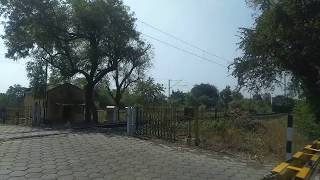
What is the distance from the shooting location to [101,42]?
32875mm

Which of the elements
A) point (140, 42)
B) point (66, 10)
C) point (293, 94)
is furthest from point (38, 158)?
point (140, 42)

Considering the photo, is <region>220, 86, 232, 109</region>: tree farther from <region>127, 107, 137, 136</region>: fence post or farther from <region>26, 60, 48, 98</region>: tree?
<region>127, 107, 137, 136</region>: fence post

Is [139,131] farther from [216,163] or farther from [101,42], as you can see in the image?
[101,42]

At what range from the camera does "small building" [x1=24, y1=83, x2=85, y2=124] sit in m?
37.0

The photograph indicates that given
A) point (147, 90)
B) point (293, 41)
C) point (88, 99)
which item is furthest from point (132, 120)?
point (147, 90)

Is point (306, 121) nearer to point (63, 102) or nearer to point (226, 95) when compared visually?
point (63, 102)

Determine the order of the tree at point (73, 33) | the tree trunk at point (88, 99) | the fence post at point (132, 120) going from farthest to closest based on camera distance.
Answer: the tree trunk at point (88, 99)
the tree at point (73, 33)
the fence post at point (132, 120)

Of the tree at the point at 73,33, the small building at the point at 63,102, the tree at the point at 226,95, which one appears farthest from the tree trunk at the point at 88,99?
the tree at the point at 226,95

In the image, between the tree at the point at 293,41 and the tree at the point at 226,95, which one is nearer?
the tree at the point at 293,41

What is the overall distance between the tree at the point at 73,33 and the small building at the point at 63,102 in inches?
175

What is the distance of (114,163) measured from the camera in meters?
9.38

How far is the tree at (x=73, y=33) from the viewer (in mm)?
30562

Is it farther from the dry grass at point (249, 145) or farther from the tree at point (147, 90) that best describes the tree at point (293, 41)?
the tree at point (147, 90)

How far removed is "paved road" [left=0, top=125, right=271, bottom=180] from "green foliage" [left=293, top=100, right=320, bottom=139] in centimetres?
670
